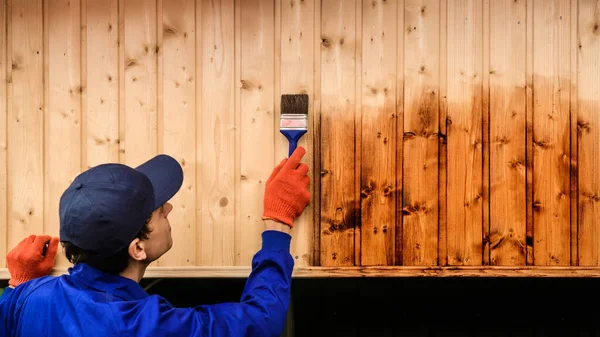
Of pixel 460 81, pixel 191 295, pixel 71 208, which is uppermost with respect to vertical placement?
pixel 460 81

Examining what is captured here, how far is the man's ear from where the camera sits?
1.13m

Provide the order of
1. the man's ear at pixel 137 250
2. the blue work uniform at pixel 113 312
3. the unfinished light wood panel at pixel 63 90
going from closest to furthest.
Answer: the blue work uniform at pixel 113 312 → the man's ear at pixel 137 250 → the unfinished light wood panel at pixel 63 90

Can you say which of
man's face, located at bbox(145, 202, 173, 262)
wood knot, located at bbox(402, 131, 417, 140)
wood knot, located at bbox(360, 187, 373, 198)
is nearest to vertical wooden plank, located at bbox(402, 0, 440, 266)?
wood knot, located at bbox(402, 131, 417, 140)

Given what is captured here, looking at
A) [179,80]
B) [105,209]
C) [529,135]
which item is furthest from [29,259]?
[529,135]

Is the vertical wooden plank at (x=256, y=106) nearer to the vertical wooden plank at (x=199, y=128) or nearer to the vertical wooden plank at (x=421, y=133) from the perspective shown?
the vertical wooden plank at (x=199, y=128)

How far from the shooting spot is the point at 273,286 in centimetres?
128

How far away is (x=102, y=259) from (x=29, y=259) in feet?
2.38

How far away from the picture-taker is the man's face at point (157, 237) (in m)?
1.19

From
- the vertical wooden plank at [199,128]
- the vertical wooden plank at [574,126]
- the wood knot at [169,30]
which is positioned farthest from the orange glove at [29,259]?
the vertical wooden plank at [574,126]

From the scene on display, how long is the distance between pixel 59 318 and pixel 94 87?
97 cm

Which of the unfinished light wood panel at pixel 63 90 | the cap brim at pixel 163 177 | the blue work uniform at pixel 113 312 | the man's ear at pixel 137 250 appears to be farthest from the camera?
the unfinished light wood panel at pixel 63 90

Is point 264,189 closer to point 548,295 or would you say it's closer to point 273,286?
point 273,286

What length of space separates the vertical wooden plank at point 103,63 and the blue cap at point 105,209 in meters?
0.57

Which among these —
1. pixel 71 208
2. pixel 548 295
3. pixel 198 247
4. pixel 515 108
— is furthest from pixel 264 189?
pixel 548 295
